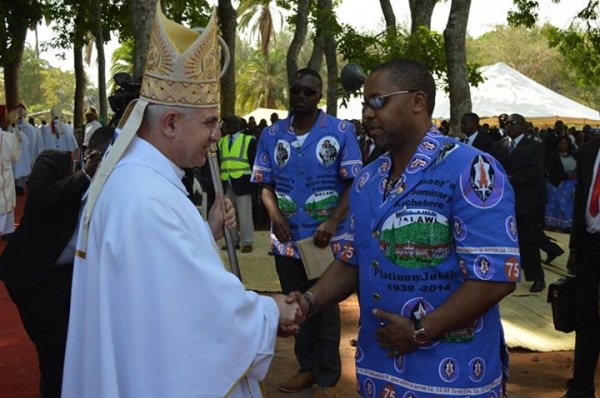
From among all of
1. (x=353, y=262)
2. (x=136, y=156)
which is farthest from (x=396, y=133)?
(x=136, y=156)

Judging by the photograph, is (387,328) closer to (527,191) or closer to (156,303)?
(156,303)

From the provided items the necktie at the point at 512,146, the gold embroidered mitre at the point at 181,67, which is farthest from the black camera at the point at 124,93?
the necktie at the point at 512,146

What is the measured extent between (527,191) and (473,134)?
7.07ft

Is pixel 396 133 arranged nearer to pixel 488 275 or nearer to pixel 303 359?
pixel 488 275

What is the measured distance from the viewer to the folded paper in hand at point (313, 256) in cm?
545

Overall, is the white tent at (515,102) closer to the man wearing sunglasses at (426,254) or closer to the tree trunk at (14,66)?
the tree trunk at (14,66)

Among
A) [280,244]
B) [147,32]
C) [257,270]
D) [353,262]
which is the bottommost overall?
[257,270]

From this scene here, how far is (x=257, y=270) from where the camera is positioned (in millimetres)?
10812

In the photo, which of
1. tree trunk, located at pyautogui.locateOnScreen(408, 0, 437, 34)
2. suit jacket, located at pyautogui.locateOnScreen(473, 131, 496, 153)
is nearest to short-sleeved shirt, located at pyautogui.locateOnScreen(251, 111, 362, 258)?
suit jacket, located at pyautogui.locateOnScreen(473, 131, 496, 153)

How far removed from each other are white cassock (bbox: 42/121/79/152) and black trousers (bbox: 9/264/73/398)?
18625mm

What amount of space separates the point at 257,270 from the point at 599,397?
5.56 meters

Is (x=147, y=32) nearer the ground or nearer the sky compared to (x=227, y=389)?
nearer the sky

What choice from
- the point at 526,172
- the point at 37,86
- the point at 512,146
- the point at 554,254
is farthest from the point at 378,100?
the point at 37,86

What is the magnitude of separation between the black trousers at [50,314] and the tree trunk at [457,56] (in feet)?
25.3
